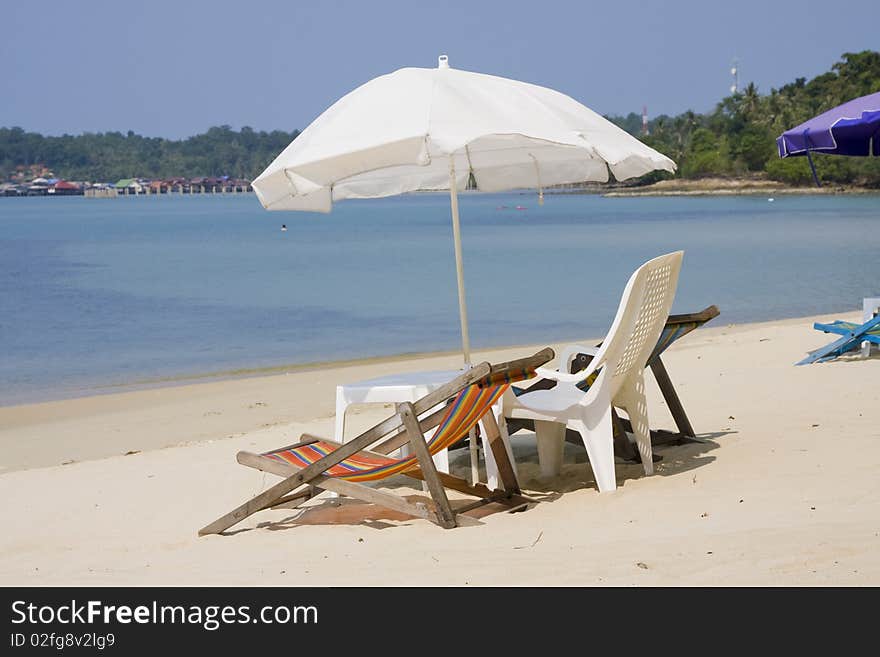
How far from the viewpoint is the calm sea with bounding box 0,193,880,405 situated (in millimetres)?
17578

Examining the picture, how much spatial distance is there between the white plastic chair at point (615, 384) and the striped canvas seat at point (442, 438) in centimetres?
43

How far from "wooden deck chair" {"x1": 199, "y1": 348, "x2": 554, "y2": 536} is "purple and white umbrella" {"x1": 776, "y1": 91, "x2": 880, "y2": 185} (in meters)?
4.36

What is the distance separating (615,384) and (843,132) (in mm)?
4091

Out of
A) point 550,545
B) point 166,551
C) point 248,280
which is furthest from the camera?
point 248,280

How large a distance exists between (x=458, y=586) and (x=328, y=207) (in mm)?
3115

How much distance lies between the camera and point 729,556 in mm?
3891

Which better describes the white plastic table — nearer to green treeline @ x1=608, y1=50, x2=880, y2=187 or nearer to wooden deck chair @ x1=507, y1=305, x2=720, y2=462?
wooden deck chair @ x1=507, y1=305, x2=720, y2=462

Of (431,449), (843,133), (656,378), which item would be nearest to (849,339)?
(843,133)

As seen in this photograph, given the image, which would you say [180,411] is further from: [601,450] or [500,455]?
[601,450]

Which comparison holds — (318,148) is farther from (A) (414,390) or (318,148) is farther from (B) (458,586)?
(B) (458,586)

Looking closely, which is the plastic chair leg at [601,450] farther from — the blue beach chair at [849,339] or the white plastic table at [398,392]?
the blue beach chair at [849,339]

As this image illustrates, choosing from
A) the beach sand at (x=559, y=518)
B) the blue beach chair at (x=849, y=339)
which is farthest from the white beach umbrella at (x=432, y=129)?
the blue beach chair at (x=849, y=339)

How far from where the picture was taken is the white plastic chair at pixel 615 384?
5066 mm
